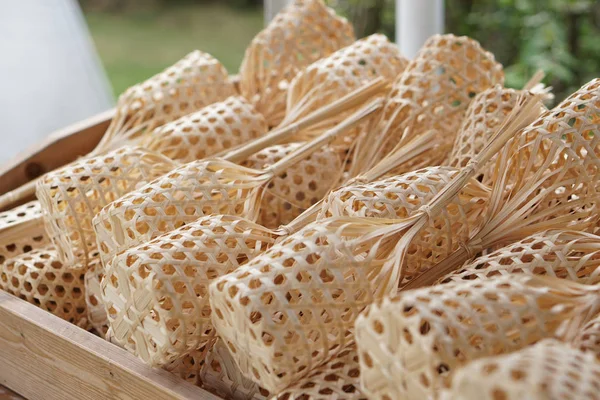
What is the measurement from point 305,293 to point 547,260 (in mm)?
211

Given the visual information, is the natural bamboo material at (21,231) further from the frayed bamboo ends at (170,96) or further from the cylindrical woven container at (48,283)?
the frayed bamboo ends at (170,96)

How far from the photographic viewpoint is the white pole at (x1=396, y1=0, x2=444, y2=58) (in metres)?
1.41

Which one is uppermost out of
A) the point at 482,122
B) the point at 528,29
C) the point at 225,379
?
the point at 482,122

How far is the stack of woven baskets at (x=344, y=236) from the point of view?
0.55m


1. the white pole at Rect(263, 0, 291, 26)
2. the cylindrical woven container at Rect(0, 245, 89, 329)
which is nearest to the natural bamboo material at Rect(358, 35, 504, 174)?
the cylindrical woven container at Rect(0, 245, 89, 329)

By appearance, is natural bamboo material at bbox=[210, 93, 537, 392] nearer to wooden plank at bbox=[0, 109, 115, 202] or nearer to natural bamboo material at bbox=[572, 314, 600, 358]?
natural bamboo material at bbox=[572, 314, 600, 358]

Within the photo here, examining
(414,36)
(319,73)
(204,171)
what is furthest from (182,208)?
(414,36)

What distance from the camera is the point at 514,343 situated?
562 mm

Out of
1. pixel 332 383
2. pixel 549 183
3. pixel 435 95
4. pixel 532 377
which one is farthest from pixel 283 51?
pixel 532 377

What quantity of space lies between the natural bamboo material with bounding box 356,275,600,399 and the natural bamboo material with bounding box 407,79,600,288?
0.49 feet

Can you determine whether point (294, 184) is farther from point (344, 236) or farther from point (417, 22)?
point (417, 22)

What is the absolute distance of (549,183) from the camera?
0.75 m

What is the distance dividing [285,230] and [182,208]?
0.11m

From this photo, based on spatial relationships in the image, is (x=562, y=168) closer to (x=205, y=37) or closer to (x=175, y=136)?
(x=175, y=136)
